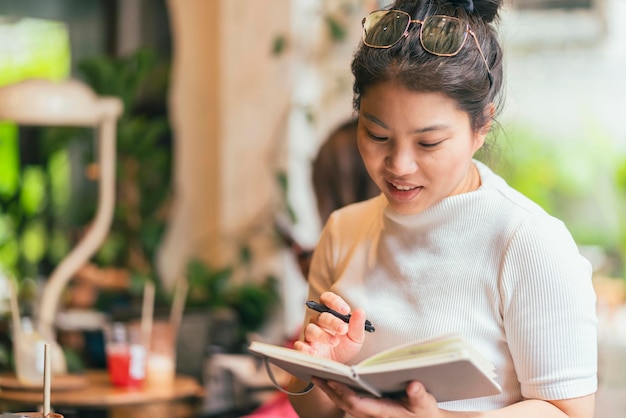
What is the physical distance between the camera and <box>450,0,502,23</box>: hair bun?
5.39ft

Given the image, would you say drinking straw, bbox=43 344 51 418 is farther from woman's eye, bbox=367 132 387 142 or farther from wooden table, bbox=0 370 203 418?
wooden table, bbox=0 370 203 418

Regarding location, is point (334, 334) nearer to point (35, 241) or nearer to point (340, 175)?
point (340, 175)

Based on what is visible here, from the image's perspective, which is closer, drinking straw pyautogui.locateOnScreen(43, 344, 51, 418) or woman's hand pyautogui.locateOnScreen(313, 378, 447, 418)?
woman's hand pyautogui.locateOnScreen(313, 378, 447, 418)

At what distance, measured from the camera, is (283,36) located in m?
4.37

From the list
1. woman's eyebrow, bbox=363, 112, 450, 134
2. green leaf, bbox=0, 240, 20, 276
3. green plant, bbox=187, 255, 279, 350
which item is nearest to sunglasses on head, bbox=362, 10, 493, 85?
woman's eyebrow, bbox=363, 112, 450, 134

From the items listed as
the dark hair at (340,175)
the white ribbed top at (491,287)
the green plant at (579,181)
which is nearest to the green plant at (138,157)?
the green plant at (579,181)

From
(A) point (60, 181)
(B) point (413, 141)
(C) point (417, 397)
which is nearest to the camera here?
(C) point (417, 397)

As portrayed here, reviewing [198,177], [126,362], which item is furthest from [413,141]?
[198,177]

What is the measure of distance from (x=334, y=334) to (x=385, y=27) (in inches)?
18.9

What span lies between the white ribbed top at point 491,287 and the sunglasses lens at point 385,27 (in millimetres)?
266

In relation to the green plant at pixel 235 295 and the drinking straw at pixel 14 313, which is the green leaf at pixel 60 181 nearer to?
the green plant at pixel 235 295

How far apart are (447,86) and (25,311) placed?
11.0ft

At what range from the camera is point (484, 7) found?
1.67 metres

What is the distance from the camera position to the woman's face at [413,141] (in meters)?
1.53
